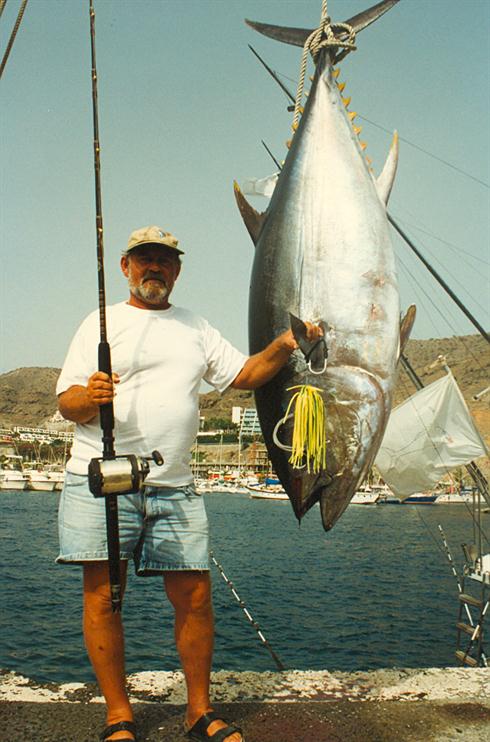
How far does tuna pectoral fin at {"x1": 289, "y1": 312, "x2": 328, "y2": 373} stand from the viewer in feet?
7.61

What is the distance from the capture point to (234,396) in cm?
16225

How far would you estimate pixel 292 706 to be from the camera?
255 cm

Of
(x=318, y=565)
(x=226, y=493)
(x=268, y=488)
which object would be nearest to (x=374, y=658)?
(x=318, y=565)

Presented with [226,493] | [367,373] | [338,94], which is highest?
[338,94]

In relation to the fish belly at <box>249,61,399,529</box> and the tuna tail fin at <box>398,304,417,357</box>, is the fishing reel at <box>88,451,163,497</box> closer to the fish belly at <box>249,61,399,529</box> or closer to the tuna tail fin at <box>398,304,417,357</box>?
the fish belly at <box>249,61,399,529</box>

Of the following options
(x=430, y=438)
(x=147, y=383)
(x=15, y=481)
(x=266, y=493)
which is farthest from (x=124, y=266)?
(x=15, y=481)

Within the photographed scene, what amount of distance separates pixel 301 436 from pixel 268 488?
245 feet

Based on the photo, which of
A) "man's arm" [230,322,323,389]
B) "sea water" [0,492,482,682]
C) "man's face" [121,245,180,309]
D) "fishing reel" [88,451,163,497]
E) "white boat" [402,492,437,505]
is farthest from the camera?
"white boat" [402,492,437,505]

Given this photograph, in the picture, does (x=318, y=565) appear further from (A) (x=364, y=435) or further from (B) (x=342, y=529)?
(A) (x=364, y=435)

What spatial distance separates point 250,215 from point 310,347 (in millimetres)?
925

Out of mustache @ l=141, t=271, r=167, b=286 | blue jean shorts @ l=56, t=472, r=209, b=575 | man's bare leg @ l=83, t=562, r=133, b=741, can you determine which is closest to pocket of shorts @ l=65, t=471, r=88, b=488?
blue jean shorts @ l=56, t=472, r=209, b=575

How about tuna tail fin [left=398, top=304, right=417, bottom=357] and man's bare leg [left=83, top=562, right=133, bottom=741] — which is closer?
man's bare leg [left=83, top=562, right=133, bottom=741]

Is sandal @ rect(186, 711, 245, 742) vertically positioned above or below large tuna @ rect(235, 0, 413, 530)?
below

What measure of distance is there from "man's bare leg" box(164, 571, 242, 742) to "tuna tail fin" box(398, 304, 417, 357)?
1159 millimetres
